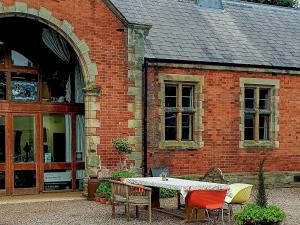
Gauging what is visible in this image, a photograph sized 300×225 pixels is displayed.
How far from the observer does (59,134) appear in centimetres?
1534

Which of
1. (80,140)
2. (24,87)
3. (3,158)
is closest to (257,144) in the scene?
(80,140)

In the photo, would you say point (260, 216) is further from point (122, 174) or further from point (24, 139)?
point (24, 139)

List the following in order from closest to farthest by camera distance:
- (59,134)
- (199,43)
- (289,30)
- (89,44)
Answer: (89,44), (59,134), (199,43), (289,30)

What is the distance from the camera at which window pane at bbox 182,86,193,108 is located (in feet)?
53.7

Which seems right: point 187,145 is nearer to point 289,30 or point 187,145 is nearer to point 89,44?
point 89,44

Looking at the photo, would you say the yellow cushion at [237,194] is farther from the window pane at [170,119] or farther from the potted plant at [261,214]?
the window pane at [170,119]

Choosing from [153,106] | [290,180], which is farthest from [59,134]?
[290,180]

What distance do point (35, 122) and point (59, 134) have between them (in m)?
0.81

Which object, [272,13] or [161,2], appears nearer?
[161,2]

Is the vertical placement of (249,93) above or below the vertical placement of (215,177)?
above

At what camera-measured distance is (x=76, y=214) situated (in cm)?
1145

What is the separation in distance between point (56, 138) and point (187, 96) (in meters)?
4.16

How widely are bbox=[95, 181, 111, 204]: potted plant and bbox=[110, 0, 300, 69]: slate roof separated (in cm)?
428

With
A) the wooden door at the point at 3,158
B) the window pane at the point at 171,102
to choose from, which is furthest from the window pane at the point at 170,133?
the wooden door at the point at 3,158
